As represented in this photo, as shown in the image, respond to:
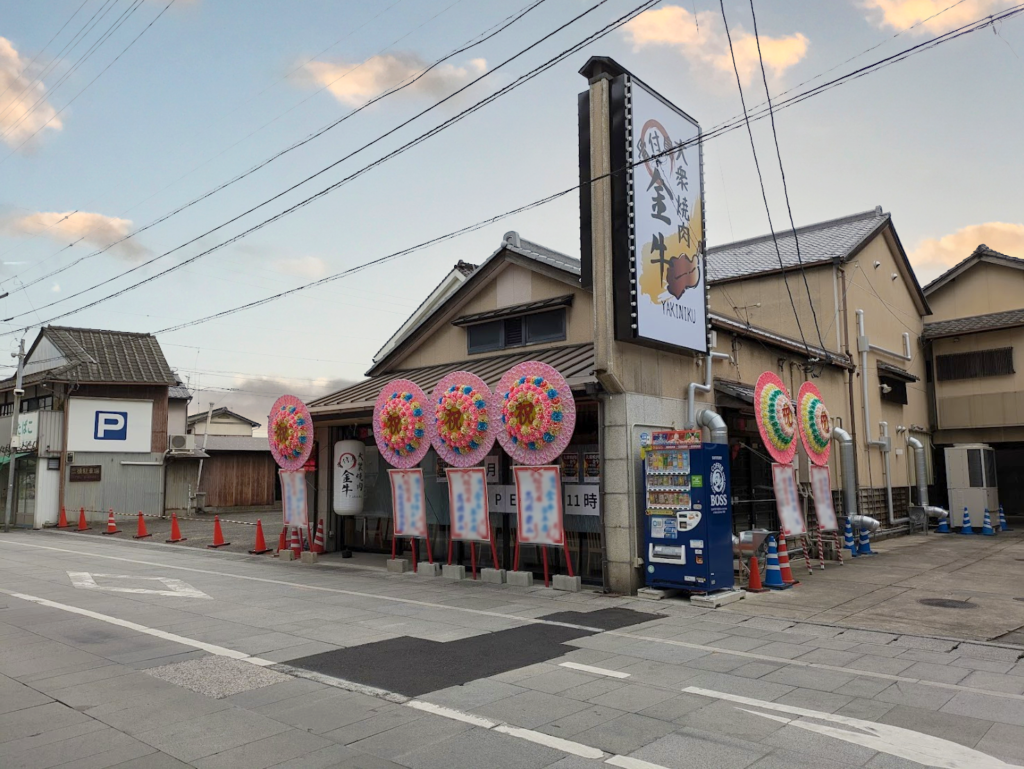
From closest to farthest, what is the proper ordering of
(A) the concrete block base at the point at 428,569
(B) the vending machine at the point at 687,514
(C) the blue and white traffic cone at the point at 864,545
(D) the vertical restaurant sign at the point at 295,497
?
(B) the vending machine at the point at 687,514 < (A) the concrete block base at the point at 428,569 < (D) the vertical restaurant sign at the point at 295,497 < (C) the blue and white traffic cone at the point at 864,545

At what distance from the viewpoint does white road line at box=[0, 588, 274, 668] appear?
8.52 meters

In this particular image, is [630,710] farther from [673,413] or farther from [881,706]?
[673,413]

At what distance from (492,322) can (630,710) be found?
11.0m

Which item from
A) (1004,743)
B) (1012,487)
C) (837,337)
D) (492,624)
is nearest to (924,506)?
(837,337)

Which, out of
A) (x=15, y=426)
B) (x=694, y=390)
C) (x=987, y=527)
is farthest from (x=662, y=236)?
(x=15, y=426)

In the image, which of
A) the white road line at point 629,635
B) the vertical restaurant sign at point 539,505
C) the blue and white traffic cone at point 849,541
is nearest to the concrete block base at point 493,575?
the vertical restaurant sign at point 539,505

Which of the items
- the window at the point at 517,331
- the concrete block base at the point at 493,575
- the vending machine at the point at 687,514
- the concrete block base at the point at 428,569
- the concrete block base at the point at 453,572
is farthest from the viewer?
the window at the point at 517,331

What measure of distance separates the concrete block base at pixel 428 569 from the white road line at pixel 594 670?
7.28 m

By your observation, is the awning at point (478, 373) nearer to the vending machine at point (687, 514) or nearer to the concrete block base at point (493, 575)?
the vending machine at point (687, 514)

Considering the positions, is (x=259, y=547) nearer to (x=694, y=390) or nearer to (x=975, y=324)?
(x=694, y=390)

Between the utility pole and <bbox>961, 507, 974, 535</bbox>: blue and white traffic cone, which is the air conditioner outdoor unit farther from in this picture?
<bbox>961, 507, 974, 535</bbox>: blue and white traffic cone

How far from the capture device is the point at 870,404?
22.9 m

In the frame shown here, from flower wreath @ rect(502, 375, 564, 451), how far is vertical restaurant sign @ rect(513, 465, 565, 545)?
1.70 feet

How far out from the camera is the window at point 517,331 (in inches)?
609
